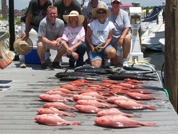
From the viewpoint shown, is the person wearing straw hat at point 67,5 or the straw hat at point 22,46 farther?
the straw hat at point 22,46

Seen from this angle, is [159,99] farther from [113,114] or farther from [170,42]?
[170,42]

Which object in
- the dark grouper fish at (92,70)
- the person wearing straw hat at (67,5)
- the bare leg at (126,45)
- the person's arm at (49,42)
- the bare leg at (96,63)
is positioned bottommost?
the dark grouper fish at (92,70)

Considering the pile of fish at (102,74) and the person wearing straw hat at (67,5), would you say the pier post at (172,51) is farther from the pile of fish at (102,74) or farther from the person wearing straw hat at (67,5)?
the person wearing straw hat at (67,5)

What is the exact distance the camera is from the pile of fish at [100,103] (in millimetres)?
3795

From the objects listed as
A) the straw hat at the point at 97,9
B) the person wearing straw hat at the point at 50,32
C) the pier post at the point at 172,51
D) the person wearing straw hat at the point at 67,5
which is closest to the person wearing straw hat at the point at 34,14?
the person wearing straw hat at the point at 67,5

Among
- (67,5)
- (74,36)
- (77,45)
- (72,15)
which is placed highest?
(67,5)

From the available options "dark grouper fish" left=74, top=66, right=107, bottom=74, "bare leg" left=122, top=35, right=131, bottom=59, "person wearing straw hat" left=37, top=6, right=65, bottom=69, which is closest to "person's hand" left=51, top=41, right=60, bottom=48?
"person wearing straw hat" left=37, top=6, right=65, bottom=69

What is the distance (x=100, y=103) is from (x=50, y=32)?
4.06 m

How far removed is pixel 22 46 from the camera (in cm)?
858

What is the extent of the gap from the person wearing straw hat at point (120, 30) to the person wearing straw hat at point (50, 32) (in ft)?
4.38

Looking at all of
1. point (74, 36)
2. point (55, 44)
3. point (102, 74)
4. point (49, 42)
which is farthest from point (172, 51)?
point (49, 42)

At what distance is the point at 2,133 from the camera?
364 centimetres

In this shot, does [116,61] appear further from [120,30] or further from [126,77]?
[126,77]

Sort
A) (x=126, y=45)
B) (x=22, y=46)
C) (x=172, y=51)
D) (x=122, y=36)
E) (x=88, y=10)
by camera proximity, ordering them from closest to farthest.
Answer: (x=172, y=51)
(x=122, y=36)
(x=126, y=45)
(x=22, y=46)
(x=88, y=10)
